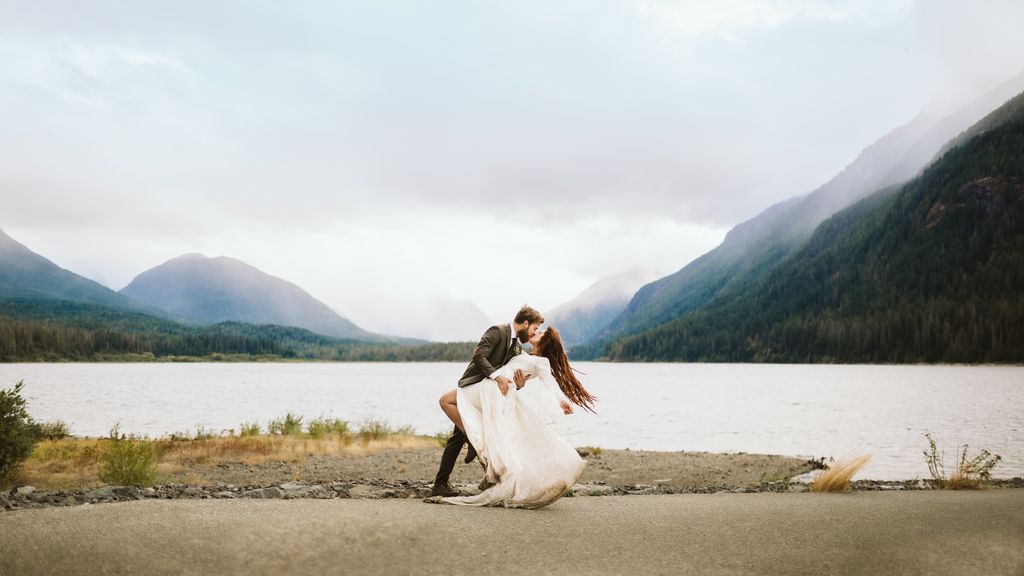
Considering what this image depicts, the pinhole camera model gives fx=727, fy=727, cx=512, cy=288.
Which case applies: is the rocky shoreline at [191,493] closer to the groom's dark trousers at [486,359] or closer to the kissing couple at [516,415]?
the groom's dark trousers at [486,359]

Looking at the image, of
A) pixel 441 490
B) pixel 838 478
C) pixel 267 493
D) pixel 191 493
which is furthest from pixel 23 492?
pixel 838 478

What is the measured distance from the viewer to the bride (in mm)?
9867

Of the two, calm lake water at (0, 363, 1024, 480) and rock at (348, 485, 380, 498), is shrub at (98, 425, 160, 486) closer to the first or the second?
rock at (348, 485, 380, 498)

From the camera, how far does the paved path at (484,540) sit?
7.02 meters

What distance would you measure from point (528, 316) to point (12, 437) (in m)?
13.4

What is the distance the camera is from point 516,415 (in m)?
10.2

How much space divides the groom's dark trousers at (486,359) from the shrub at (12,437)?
37.5ft

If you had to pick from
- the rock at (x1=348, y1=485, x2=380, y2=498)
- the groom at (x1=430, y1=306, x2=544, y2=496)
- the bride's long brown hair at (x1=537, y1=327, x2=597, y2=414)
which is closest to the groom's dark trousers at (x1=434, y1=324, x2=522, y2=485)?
the groom at (x1=430, y1=306, x2=544, y2=496)

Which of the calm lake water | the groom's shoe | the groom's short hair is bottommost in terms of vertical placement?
the calm lake water

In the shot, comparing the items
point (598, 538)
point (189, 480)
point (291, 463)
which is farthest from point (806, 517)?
point (291, 463)

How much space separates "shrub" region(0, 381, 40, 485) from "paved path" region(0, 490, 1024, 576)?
989cm

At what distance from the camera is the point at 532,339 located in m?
10.3

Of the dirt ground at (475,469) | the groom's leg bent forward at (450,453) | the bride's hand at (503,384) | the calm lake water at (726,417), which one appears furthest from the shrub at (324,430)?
the bride's hand at (503,384)

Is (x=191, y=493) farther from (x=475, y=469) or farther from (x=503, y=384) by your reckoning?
(x=475, y=469)
